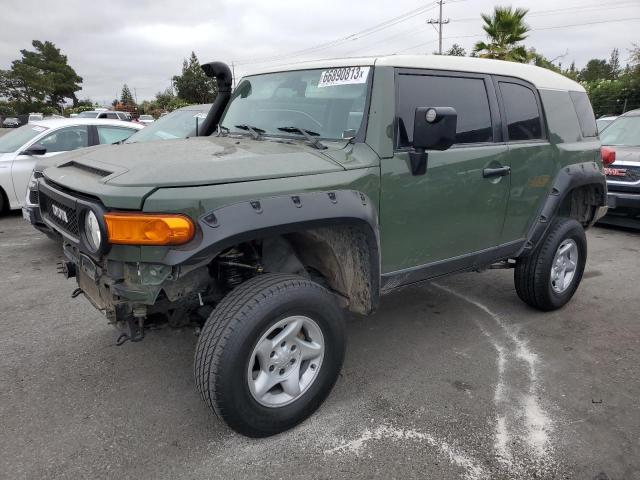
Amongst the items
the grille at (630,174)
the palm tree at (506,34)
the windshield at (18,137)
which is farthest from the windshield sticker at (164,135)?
the palm tree at (506,34)

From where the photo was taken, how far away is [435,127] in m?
2.56

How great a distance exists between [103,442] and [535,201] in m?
3.34

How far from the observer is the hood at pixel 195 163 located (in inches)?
88.4

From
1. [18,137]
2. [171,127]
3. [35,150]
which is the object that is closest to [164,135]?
[171,127]

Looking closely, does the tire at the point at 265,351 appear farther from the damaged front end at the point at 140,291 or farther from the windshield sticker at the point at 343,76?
the windshield sticker at the point at 343,76

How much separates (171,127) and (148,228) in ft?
18.5

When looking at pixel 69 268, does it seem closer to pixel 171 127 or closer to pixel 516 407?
pixel 516 407

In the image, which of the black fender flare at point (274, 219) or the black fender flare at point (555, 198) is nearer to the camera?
the black fender flare at point (274, 219)

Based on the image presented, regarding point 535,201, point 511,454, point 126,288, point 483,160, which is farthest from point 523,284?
point 126,288

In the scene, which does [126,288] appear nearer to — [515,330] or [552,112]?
[515,330]

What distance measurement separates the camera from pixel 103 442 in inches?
98.7

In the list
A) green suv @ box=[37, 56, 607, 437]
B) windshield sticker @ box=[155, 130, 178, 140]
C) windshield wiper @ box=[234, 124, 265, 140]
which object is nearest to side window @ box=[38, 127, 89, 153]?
windshield sticker @ box=[155, 130, 178, 140]

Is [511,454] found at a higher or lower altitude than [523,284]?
lower

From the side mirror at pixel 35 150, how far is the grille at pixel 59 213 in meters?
4.92
